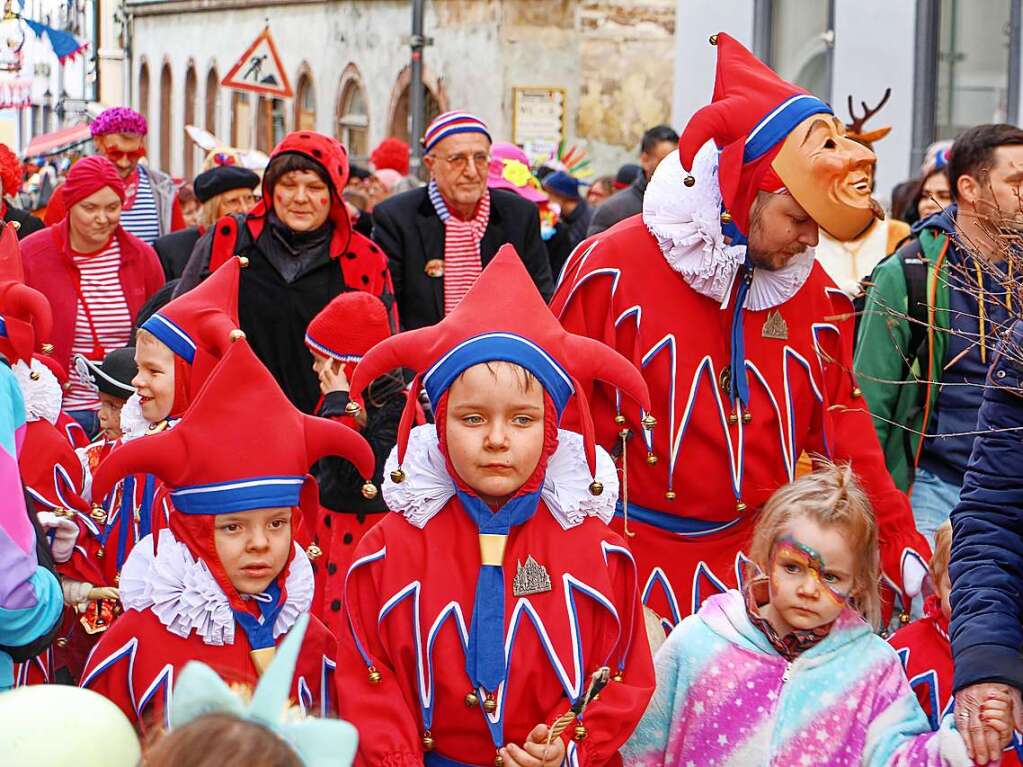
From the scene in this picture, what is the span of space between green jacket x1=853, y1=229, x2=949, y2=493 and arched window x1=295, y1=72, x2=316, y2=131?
2883 centimetres

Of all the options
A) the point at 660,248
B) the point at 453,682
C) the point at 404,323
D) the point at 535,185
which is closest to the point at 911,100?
the point at 535,185

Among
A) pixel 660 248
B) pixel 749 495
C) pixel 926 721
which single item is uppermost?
pixel 660 248

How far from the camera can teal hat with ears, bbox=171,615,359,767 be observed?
2.54 metres

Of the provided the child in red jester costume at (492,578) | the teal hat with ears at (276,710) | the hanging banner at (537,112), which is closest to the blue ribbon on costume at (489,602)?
the child in red jester costume at (492,578)

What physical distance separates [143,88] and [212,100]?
5.23 m

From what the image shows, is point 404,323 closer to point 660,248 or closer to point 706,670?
point 660,248

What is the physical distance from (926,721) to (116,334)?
504cm

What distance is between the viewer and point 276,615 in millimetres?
5008

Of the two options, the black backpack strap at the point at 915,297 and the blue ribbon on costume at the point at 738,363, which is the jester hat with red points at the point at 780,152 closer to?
the blue ribbon on costume at the point at 738,363

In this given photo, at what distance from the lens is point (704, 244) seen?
214 inches

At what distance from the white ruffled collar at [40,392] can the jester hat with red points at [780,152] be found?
2558 mm

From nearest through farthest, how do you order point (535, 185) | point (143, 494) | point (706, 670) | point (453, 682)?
point (453, 682) < point (706, 670) < point (143, 494) < point (535, 185)

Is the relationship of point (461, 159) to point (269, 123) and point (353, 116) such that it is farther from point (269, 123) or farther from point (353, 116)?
point (269, 123)

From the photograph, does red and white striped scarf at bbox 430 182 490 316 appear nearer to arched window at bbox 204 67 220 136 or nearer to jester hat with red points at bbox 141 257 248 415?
jester hat with red points at bbox 141 257 248 415
